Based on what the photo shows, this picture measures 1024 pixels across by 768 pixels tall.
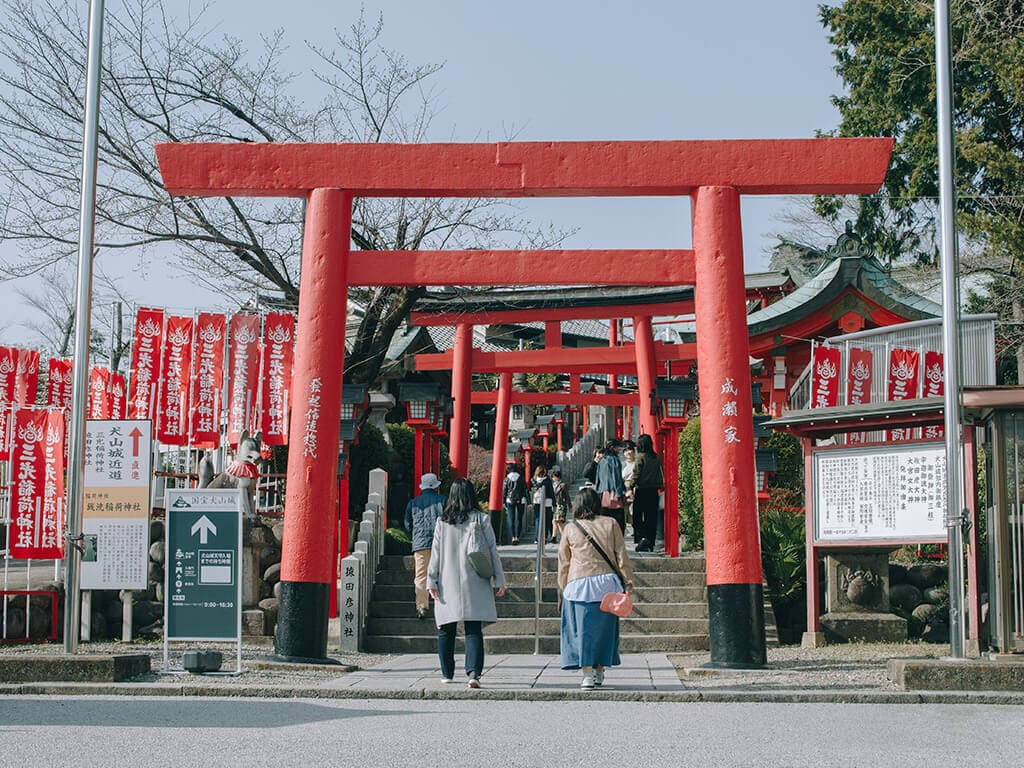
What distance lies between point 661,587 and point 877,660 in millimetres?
3247

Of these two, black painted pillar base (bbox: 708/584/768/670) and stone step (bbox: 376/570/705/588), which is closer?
black painted pillar base (bbox: 708/584/768/670)

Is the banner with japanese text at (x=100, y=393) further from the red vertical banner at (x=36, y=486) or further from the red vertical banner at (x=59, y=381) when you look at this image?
the red vertical banner at (x=36, y=486)

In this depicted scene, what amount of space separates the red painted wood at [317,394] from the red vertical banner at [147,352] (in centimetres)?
620

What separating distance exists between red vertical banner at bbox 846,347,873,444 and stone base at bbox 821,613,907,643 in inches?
179

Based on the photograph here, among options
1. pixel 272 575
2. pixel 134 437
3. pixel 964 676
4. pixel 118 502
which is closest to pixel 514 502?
pixel 272 575

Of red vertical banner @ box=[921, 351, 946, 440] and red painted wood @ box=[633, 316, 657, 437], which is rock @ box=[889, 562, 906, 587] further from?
red painted wood @ box=[633, 316, 657, 437]

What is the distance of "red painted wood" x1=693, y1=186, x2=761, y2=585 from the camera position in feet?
36.5

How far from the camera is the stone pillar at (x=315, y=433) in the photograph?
37.1ft

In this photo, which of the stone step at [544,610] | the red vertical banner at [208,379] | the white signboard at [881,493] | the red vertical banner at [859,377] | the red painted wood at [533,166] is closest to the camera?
the red painted wood at [533,166]

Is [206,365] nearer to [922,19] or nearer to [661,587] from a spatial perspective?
[661,587]

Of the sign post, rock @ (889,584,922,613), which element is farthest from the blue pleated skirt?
rock @ (889,584,922,613)

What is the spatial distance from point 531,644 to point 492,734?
19.6 feet

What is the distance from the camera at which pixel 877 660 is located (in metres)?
11.7

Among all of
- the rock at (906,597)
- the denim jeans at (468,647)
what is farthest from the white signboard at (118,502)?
the rock at (906,597)
